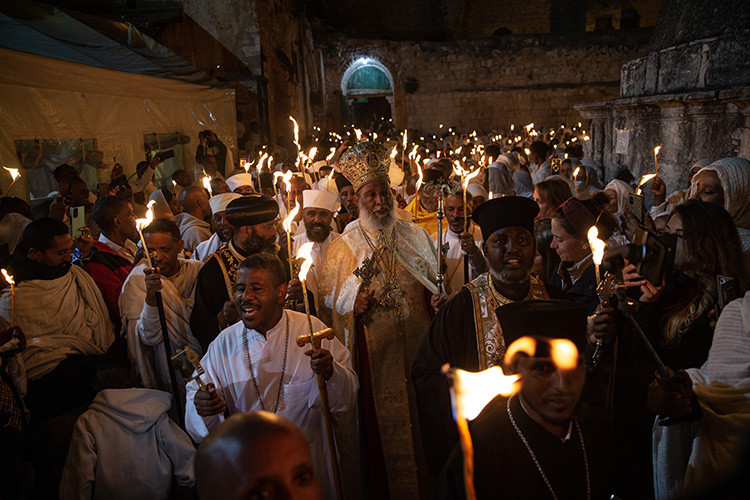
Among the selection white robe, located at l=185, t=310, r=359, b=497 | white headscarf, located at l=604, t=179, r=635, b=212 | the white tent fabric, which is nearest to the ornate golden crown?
white robe, located at l=185, t=310, r=359, b=497

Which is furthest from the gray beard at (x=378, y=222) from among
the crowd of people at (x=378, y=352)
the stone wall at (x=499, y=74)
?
the stone wall at (x=499, y=74)

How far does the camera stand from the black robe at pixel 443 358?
2.76m

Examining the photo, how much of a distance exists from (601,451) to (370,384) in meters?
1.95

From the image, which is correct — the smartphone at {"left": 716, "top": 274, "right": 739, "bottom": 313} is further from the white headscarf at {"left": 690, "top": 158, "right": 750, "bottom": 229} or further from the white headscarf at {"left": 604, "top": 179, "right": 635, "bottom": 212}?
the white headscarf at {"left": 604, "top": 179, "right": 635, "bottom": 212}

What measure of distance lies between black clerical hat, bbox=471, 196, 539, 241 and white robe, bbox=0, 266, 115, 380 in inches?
120

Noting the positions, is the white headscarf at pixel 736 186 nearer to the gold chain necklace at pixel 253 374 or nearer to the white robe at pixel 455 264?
the white robe at pixel 455 264

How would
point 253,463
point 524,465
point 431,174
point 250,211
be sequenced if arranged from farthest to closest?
1. point 431,174
2. point 250,211
3. point 524,465
4. point 253,463

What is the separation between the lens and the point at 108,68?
8.30 m

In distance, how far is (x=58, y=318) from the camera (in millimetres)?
3648

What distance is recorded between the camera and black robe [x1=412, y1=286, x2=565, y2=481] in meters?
2.76

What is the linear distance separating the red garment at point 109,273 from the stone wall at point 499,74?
25802mm

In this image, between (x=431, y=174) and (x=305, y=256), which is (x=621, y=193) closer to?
(x=431, y=174)

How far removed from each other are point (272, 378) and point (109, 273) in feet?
7.56

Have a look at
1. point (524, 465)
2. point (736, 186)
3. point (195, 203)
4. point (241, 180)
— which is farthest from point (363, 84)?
point (524, 465)
